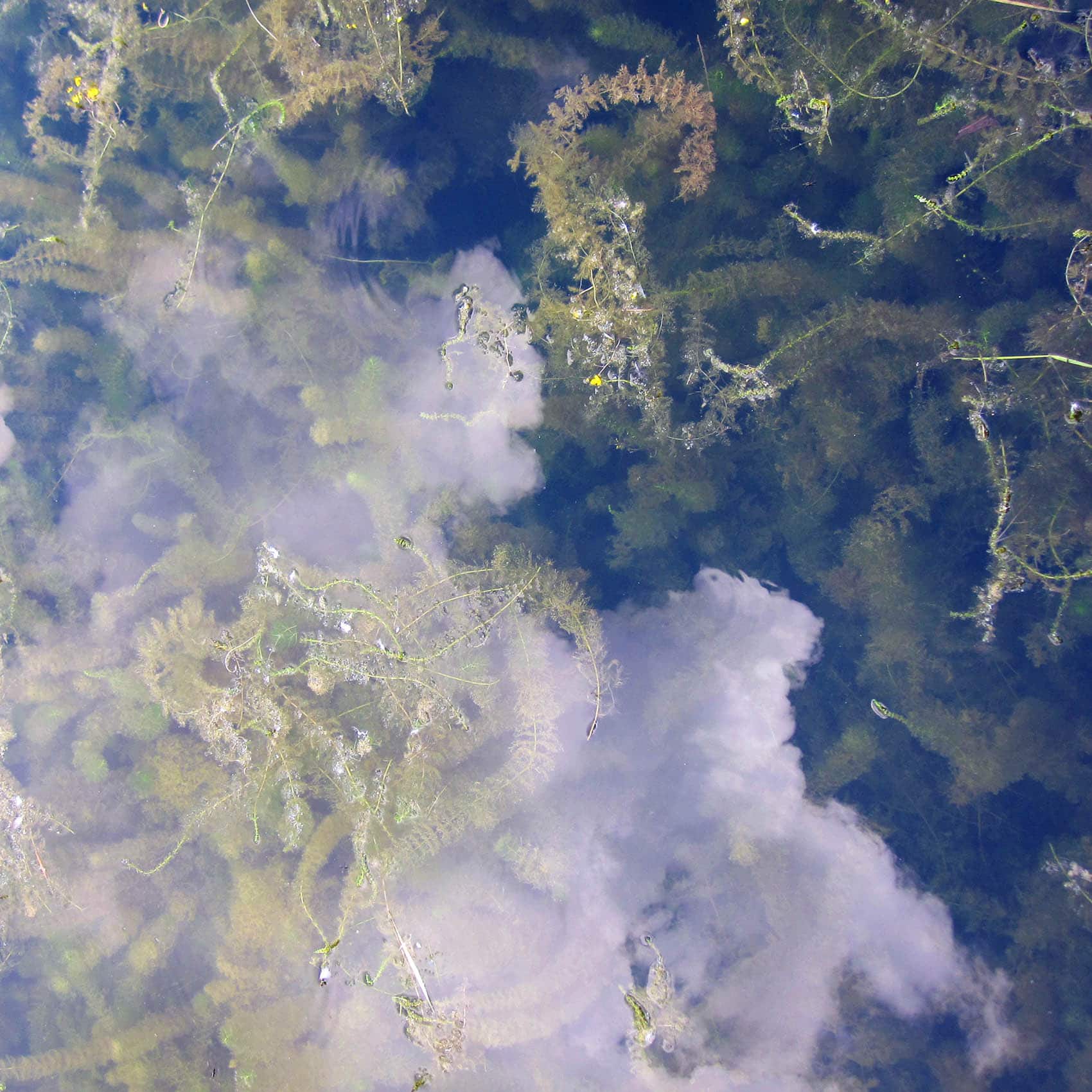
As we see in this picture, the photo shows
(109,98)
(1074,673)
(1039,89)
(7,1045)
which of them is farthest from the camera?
(7,1045)

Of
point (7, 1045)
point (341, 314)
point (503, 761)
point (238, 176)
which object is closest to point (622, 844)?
point (503, 761)

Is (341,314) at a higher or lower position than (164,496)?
higher

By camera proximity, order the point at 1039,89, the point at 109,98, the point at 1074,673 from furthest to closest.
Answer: the point at 109,98 < the point at 1074,673 < the point at 1039,89

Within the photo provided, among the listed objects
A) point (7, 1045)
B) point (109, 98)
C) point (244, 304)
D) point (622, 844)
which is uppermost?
point (109, 98)

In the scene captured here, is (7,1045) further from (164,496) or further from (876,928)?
(876,928)

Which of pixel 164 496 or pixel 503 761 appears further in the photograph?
pixel 164 496

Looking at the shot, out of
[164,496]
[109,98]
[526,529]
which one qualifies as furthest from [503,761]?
[109,98]

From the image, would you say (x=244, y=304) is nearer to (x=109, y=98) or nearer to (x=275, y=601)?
(x=109, y=98)
